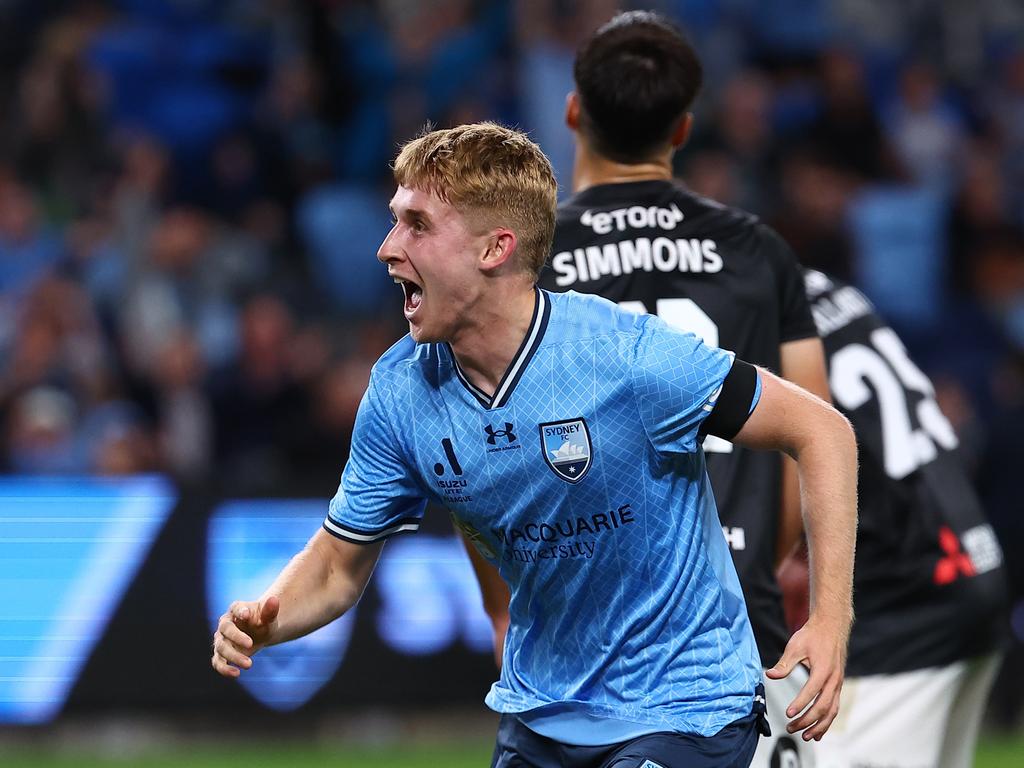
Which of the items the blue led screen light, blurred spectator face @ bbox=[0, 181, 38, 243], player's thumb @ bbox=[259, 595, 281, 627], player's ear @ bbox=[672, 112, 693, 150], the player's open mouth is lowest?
the blue led screen light

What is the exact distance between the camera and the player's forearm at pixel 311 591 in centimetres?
357

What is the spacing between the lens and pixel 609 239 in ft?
13.9

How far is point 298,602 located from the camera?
11.8 feet

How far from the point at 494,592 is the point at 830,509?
131cm

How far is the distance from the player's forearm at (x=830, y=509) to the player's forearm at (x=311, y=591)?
3.33 ft

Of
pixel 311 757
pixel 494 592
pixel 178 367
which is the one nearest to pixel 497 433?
pixel 494 592

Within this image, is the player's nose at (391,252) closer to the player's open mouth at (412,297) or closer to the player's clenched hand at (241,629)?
the player's open mouth at (412,297)

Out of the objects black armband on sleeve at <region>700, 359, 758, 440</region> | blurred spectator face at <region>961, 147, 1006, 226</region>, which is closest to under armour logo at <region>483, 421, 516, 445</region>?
black armband on sleeve at <region>700, 359, 758, 440</region>

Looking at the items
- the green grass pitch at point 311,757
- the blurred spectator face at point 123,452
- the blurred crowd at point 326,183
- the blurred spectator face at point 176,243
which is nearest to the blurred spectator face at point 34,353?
the blurred crowd at point 326,183

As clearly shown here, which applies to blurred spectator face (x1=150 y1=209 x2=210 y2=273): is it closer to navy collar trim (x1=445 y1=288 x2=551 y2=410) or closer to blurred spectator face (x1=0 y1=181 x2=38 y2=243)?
blurred spectator face (x1=0 y1=181 x2=38 y2=243)

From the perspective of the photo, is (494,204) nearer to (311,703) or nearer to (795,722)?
(795,722)

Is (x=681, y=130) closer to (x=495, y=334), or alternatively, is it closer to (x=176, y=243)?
(x=495, y=334)

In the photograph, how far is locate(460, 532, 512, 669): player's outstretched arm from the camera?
4.42 meters

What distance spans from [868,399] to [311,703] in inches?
182
